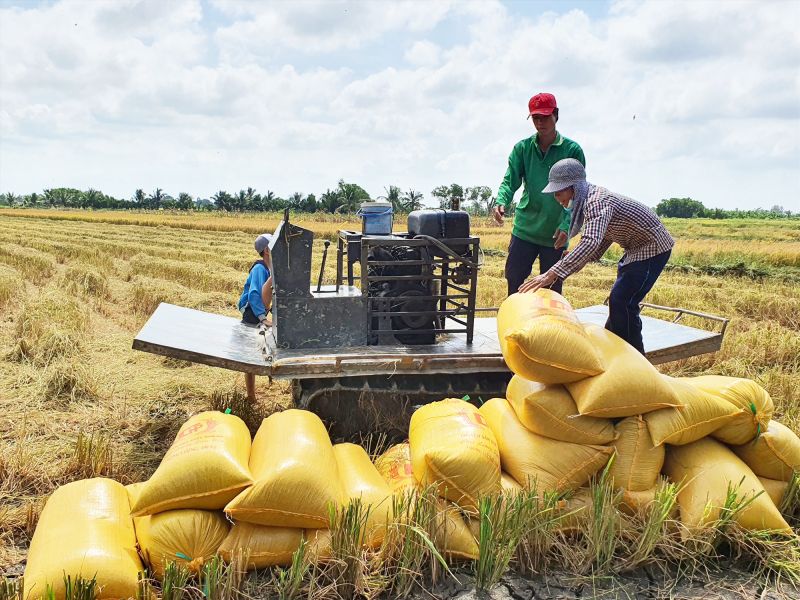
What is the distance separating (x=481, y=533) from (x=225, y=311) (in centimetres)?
671

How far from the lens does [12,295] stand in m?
9.24

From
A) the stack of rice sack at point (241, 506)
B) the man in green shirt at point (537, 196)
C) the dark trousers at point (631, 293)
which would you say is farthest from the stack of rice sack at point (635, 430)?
the man in green shirt at point (537, 196)

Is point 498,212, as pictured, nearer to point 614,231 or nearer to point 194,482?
point 614,231

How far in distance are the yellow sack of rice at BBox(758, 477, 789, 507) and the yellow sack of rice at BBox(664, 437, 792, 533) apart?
6.2 inches

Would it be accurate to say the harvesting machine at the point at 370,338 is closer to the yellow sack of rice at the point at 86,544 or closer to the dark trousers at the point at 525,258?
the dark trousers at the point at 525,258

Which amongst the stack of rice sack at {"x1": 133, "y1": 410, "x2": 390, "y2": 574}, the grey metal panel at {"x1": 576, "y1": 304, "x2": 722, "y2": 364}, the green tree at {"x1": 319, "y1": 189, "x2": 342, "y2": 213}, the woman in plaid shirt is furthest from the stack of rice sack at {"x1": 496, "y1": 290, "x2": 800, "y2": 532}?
the green tree at {"x1": 319, "y1": 189, "x2": 342, "y2": 213}

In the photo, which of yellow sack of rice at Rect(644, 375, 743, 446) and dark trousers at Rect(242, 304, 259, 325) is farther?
dark trousers at Rect(242, 304, 259, 325)

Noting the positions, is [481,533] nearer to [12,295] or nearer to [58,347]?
[58,347]

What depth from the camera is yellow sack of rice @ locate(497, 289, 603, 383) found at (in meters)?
3.00

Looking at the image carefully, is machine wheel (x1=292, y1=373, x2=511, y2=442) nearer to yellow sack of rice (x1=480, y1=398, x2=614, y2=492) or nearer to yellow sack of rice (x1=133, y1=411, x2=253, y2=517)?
yellow sack of rice (x1=480, y1=398, x2=614, y2=492)

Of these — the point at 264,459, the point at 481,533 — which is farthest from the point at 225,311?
the point at 481,533

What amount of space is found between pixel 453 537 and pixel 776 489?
69.1 inches

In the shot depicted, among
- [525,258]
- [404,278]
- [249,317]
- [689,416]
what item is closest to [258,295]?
[249,317]

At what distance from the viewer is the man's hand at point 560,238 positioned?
446 cm
